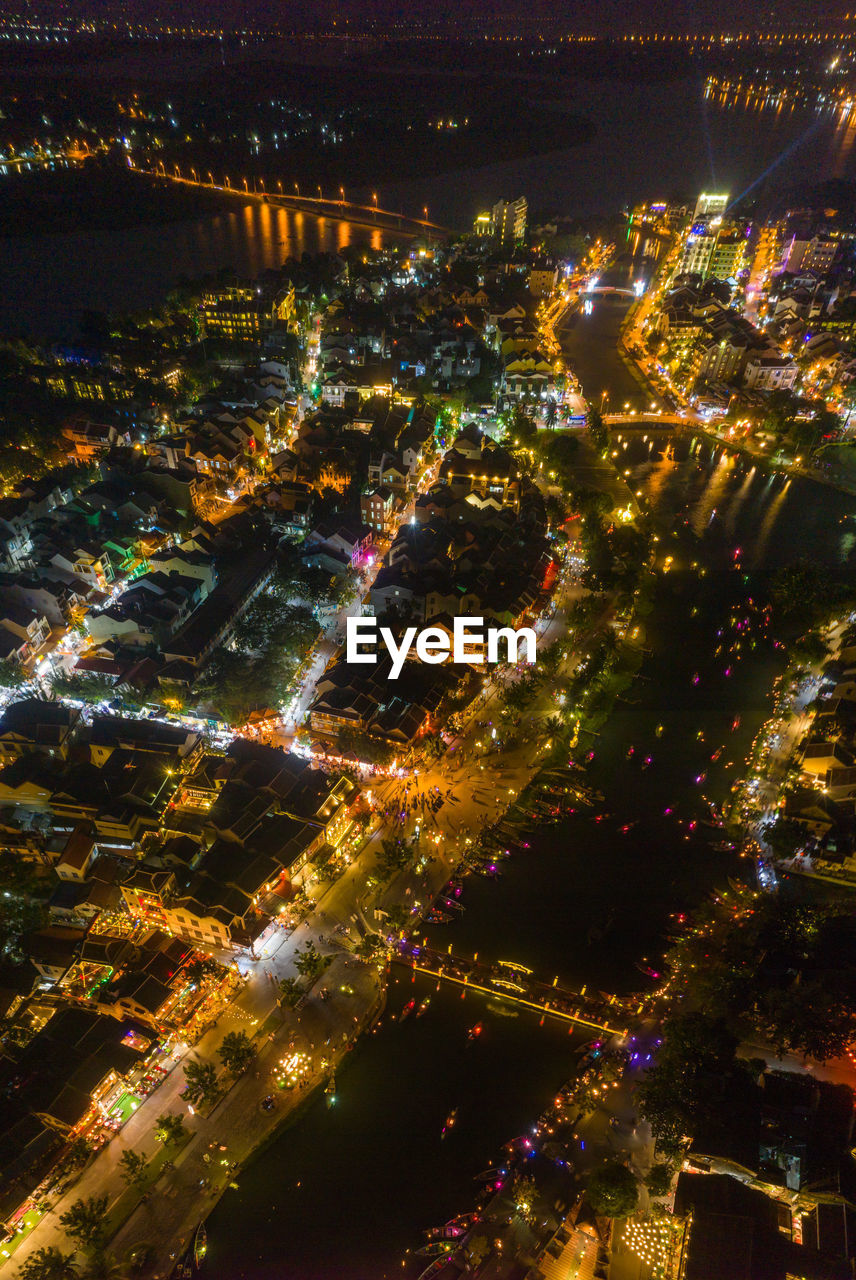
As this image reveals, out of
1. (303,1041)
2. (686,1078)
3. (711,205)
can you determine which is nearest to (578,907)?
(686,1078)

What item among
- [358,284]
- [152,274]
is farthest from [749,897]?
[152,274]

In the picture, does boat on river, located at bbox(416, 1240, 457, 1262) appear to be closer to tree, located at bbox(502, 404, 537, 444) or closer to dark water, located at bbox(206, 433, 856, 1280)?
dark water, located at bbox(206, 433, 856, 1280)

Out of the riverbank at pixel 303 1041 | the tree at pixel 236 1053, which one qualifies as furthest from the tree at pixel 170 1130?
the tree at pixel 236 1053

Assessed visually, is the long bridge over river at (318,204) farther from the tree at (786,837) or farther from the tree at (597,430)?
the tree at (786,837)

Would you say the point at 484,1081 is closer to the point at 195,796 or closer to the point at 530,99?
the point at 195,796

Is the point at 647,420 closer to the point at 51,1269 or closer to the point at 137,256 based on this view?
the point at 51,1269

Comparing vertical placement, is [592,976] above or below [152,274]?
below

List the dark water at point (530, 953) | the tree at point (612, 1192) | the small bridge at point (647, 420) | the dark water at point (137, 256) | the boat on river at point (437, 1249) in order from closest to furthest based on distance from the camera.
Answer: the tree at point (612, 1192) < the boat on river at point (437, 1249) < the dark water at point (530, 953) < the small bridge at point (647, 420) < the dark water at point (137, 256)
